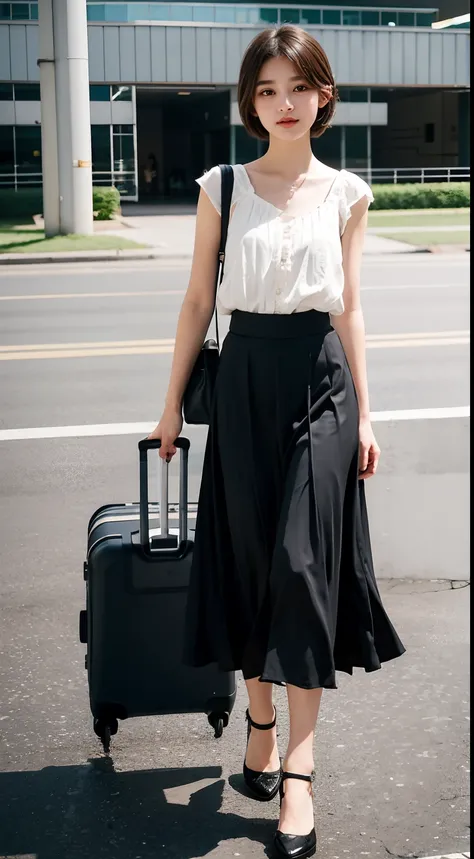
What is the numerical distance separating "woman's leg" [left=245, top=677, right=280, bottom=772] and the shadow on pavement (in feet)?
0.45

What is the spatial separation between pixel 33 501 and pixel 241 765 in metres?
3.23

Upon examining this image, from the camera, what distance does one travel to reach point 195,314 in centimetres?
311

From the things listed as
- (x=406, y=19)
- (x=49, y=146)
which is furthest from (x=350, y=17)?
(x=49, y=146)

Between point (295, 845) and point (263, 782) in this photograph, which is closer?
point (295, 845)

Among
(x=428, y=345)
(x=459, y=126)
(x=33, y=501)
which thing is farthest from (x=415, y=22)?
(x=33, y=501)

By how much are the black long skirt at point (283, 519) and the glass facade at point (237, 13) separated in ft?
130

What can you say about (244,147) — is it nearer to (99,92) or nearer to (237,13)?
(237,13)

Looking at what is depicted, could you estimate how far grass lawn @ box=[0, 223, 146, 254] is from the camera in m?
22.1

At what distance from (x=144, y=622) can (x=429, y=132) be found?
49.2 m

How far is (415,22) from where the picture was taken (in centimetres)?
4622

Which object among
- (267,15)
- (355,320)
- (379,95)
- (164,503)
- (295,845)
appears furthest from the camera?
(379,95)

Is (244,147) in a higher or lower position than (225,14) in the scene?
lower

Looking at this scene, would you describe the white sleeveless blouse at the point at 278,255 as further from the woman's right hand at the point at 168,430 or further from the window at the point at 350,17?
the window at the point at 350,17

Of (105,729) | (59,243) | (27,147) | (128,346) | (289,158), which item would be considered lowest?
(105,729)
